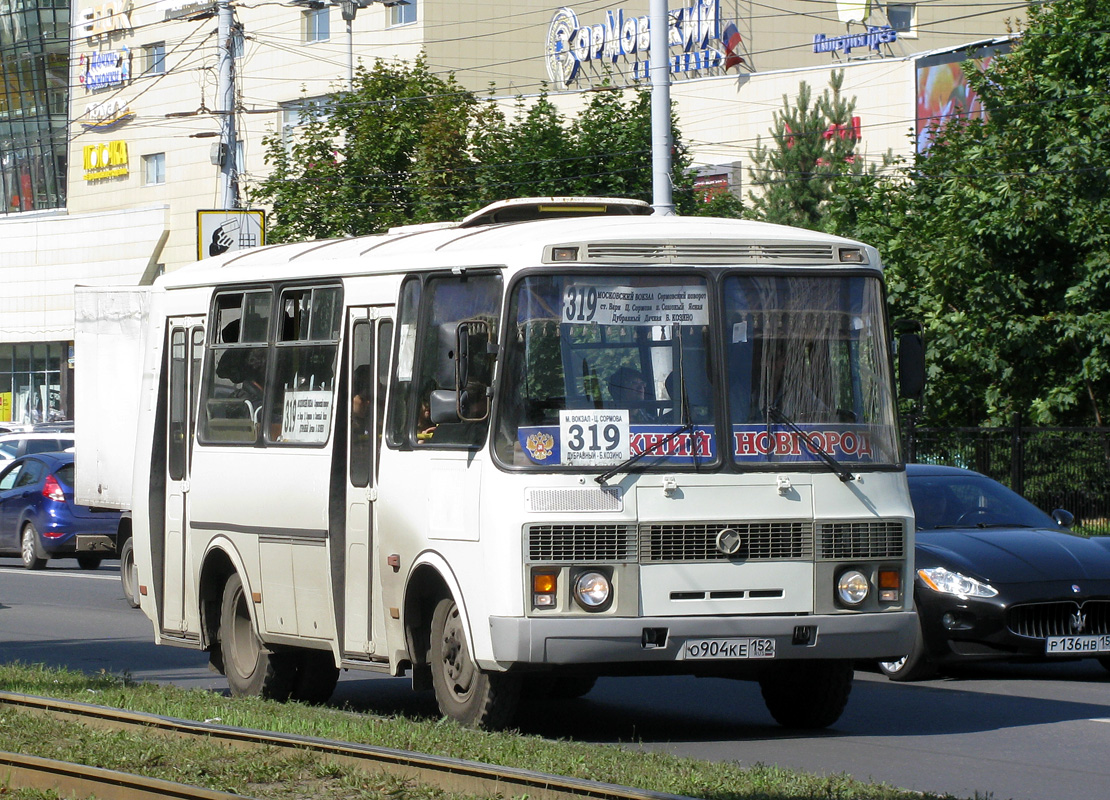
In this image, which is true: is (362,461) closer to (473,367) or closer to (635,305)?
(473,367)

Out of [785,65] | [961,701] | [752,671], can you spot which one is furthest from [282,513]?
[785,65]

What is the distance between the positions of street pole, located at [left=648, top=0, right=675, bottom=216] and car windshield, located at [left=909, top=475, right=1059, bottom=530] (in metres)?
6.22

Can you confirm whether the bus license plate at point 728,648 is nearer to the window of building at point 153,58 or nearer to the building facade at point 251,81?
the building facade at point 251,81

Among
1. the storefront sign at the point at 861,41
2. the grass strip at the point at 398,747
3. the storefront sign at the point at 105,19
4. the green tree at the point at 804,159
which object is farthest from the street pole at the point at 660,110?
the storefront sign at the point at 105,19

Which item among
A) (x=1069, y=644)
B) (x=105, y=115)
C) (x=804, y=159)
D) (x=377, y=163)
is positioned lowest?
(x=1069, y=644)

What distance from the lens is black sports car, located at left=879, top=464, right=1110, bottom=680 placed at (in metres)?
11.6

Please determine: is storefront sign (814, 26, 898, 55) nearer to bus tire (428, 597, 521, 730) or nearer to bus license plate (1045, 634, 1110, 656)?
bus license plate (1045, 634, 1110, 656)

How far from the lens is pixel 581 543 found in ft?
28.8

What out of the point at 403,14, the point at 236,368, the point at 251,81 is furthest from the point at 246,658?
the point at 251,81

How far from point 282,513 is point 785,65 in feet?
189

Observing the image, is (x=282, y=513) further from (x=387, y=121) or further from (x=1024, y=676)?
(x=387, y=121)

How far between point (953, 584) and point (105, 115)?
59657mm

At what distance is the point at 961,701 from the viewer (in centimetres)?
1122

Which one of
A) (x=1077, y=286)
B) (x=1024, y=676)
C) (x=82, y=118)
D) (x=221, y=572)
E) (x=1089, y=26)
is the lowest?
(x=1024, y=676)
